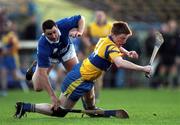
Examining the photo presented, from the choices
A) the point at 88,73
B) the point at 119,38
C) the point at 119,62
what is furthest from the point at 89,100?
the point at 119,62

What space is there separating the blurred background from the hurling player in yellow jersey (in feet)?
45.2

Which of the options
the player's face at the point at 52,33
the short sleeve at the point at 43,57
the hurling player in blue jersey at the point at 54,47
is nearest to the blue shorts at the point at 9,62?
the hurling player in blue jersey at the point at 54,47

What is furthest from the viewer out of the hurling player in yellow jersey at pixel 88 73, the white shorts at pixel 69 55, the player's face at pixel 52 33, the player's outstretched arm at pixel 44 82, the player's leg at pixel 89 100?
the white shorts at pixel 69 55

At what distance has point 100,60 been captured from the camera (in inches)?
533

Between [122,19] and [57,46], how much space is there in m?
14.9

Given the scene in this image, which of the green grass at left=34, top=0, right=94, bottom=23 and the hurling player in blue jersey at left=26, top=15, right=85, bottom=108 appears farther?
the green grass at left=34, top=0, right=94, bottom=23

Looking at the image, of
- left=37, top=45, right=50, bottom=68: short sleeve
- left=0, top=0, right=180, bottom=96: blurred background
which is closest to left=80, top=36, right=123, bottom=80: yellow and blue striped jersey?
left=37, top=45, right=50, bottom=68: short sleeve

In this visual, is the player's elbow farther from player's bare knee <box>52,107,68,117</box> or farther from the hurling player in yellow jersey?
player's bare knee <box>52,107,68,117</box>

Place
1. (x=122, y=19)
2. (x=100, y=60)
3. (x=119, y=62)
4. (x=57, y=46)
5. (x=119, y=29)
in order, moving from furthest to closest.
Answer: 1. (x=122, y=19)
2. (x=57, y=46)
3. (x=100, y=60)
4. (x=119, y=29)
5. (x=119, y=62)

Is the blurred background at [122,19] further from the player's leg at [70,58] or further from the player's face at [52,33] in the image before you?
the player's face at [52,33]

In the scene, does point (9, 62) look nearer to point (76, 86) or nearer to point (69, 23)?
point (69, 23)

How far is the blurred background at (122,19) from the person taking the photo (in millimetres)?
28812

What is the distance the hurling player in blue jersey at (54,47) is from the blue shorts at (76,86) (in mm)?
290

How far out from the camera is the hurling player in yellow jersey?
13398 millimetres
